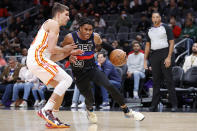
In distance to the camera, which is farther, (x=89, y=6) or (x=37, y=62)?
(x=89, y=6)

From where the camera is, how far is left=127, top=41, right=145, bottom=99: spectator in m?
9.38

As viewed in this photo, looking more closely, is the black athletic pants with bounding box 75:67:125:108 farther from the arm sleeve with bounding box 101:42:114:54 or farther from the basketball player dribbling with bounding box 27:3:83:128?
the basketball player dribbling with bounding box 27:3:83:128

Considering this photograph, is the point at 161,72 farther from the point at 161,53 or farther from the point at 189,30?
the point at 189,30

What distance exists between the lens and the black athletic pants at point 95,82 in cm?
554

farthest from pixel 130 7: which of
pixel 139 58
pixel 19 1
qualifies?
pixel 19 1

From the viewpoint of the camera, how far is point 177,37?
11.7m

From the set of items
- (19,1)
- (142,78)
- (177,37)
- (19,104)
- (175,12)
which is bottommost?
(19,104)

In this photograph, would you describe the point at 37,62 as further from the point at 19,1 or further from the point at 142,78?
the point at 19,1

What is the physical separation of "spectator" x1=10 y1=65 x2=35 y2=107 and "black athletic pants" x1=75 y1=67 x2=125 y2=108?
457cm

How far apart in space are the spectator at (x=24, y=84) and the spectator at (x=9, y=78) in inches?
8.0

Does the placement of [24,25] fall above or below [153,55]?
above

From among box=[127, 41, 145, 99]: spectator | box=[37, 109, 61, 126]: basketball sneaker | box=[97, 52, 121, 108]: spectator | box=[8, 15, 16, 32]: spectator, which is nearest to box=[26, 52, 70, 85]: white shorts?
box=[37, 109, 61, 126]: basketball sneaker

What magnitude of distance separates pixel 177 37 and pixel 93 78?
660cm

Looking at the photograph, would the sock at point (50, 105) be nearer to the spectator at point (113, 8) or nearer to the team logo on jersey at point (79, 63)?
the team logo on jersey at point (79, 63)
